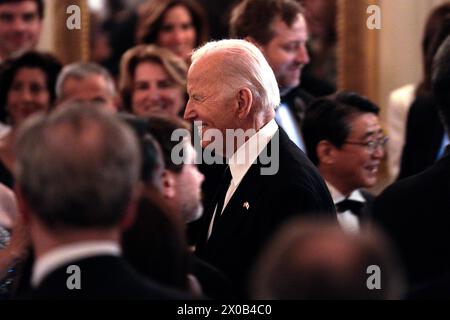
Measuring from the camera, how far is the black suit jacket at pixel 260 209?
3.61 m

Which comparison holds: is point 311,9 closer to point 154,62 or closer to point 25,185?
point 154,62

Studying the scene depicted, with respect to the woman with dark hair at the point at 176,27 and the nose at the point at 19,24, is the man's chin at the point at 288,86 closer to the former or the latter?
the woman with dark hair at the point at 176,27

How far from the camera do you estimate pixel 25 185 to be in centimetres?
229

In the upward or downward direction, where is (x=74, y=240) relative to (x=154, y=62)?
downward

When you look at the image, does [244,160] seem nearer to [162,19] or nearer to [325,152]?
[325,152]

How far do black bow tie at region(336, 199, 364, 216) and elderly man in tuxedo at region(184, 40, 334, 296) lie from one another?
0.80m

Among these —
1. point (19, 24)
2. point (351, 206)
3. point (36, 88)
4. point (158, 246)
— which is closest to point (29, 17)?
point (19, 24)

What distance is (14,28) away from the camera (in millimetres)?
6539

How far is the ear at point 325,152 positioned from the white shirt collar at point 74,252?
2.62m

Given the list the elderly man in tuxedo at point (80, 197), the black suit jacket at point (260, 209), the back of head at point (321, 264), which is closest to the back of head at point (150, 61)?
the black suit jacket at point (260, 209)

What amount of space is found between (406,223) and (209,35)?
12.6 ft
